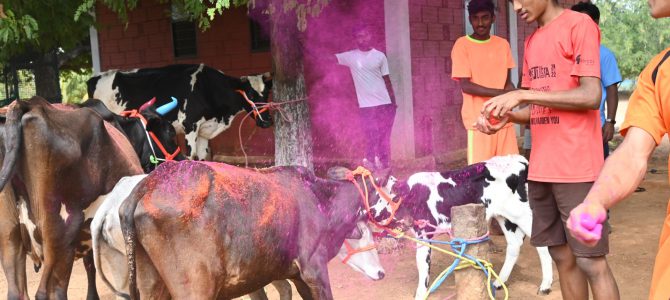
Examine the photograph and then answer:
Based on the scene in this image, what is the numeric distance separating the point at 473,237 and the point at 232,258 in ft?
4.60

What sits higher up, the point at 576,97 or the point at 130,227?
the point at 576,97

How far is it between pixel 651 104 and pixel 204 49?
10814 millimetres

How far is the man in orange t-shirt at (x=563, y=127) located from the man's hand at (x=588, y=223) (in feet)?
3.57

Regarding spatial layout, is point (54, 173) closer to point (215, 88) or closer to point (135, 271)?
point (135, 271)

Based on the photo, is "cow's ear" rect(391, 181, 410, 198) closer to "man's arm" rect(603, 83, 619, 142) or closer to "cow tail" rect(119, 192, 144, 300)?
"cow tail" rect(119, 192, 144, 300)

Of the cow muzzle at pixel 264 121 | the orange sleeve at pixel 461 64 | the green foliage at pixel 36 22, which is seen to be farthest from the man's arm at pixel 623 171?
the cow muzzle at pixel 264 121

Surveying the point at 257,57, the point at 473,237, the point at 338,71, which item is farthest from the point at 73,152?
the point at 257,57

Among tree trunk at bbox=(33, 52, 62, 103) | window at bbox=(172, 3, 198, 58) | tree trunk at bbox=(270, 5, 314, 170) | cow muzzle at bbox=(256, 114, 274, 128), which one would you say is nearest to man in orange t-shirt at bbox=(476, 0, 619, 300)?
tree trunk at bbox=(270, 5, 314, 170)

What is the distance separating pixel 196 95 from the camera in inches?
383

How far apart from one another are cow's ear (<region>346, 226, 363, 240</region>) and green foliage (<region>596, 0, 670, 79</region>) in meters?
34.2

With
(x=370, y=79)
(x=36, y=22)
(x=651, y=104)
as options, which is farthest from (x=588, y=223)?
(x=36, y=22)

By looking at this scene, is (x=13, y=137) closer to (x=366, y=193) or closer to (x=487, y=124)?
(x=366, y=193)

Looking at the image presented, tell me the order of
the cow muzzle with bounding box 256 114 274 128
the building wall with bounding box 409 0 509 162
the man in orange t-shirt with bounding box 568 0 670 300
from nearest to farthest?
the man in orange t-shirt with bounding box 568 0 670 300
the cow muzzle with bounding box 256 114 274 128
the building wall with bounding box 409 0 509 162

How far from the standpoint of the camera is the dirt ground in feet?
16.3
